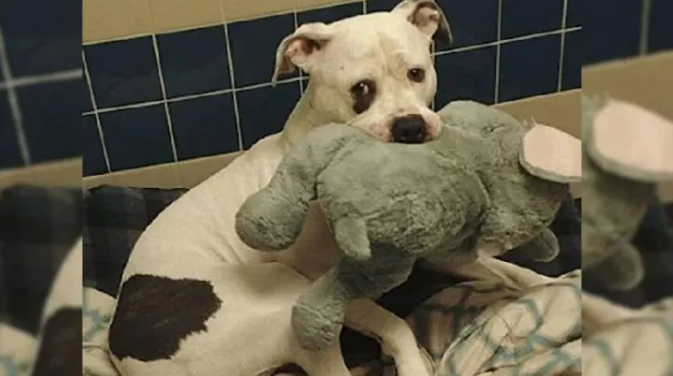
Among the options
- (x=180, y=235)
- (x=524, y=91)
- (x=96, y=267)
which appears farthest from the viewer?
(x=524, y=91)

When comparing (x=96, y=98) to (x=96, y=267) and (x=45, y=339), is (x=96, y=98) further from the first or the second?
(x=45, y=339)

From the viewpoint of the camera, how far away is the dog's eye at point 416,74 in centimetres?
136

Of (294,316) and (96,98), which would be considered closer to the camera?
(294,316)

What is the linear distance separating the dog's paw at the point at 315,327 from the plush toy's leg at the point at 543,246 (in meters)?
0.32

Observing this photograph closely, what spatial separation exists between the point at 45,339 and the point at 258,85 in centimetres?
155

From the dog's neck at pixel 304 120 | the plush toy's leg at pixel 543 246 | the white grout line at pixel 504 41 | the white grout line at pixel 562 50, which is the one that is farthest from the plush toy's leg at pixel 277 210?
the white grout line at pixel 562 50

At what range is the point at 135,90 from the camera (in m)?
1.86

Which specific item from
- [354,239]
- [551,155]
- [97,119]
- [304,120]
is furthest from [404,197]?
[97,119]

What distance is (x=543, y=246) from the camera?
1.35m

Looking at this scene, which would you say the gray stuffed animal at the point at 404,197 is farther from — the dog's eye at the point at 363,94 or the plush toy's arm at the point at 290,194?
the dog's eye at the point at 363,94

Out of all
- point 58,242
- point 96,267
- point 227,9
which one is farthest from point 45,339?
point 227,9

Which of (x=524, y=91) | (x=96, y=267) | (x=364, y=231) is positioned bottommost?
(x=96, y=267)

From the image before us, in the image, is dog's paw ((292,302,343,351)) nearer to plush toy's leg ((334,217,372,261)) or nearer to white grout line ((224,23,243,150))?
plush toy's leg ((334,217,372,261))

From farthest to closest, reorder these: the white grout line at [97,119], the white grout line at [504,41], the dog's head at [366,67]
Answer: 1. the white grout line at [504,41]
2. the white grout line at [97,119]
3. the dog's head at [366,67]
